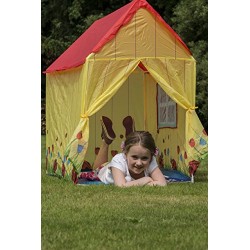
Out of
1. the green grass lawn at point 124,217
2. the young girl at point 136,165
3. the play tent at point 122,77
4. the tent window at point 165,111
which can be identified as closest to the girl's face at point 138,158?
the young girl at point 136,165

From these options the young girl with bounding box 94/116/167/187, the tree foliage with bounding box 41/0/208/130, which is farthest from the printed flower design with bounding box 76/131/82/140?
the tree foliage with bounding box 41/0/208/130

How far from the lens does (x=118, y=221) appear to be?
17.3 ft

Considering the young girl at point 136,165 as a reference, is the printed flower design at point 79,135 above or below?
above

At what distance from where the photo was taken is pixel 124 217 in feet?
17.7

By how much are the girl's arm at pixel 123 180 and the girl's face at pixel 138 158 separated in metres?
0.16

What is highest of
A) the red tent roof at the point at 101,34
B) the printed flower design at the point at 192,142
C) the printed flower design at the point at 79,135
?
the red tent roof at the point at 101,34

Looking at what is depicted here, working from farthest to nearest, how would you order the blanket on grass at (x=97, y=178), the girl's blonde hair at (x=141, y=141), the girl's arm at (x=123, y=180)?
the blanket on grass at (x=97, y=178)
the girl's blonde hair at (x=141, y=141)
the girl's arm at (x=123, y=180)

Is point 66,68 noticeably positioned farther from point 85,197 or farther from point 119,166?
point 85,197

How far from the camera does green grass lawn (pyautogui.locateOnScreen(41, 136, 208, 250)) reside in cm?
452

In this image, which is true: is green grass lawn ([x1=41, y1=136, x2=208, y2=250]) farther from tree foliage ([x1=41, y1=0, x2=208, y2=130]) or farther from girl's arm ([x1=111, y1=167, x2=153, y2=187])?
tree foliage ([x1=41, y1=0, x2=208, y2=130])

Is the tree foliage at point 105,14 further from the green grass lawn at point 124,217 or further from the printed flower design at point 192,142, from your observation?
the green grass lawn at point 124,217

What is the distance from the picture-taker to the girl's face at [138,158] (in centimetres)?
736
